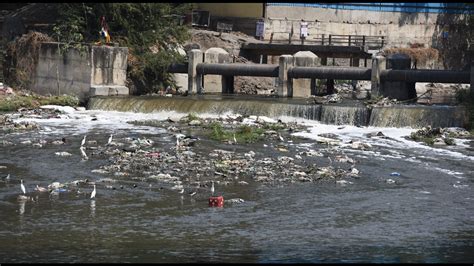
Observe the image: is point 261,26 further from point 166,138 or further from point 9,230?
point 9,230

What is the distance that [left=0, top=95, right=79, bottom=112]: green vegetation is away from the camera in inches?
1130

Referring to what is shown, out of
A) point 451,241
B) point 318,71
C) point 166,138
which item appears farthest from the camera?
point 318,71

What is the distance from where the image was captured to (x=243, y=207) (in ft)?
47.4

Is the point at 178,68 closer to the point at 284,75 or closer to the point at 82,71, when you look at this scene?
the point at 82,71

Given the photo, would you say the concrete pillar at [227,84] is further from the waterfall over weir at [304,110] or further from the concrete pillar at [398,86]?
the concrete pillar at [398,86]

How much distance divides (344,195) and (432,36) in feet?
114

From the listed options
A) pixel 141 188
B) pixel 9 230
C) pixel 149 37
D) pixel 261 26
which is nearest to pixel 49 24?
pixel 149 37

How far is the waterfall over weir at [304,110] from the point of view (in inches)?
973

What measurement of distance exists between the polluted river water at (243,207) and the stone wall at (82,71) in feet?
29.2

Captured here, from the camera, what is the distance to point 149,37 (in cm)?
3359

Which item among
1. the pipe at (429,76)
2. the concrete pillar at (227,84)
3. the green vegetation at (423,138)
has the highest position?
the pipe at (429,76)

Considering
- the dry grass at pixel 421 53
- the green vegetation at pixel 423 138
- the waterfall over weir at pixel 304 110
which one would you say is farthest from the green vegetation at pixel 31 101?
the dry grass at pixel 421 53

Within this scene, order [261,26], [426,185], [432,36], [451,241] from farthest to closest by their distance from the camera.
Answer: [432,36] → [261,26] → [426,185] → [451,241]

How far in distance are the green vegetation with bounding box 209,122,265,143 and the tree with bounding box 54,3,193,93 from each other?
388 inches
